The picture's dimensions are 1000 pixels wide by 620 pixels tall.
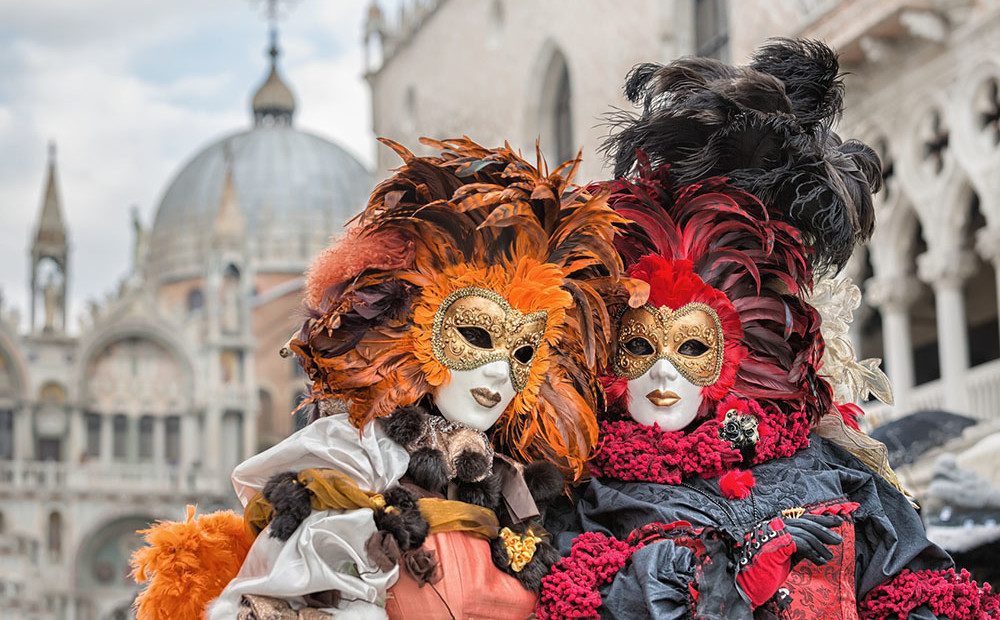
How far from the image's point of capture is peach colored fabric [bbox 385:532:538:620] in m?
2.71

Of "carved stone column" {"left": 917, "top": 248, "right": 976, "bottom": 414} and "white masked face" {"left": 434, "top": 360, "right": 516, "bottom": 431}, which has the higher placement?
"carved stone column" {"left": 917, "top": 248, "right": 976, "bottom": 414}

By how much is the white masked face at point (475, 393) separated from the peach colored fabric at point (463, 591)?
0.79 feet

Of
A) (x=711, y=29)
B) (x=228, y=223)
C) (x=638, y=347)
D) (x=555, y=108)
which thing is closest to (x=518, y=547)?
(x=638, y=347)

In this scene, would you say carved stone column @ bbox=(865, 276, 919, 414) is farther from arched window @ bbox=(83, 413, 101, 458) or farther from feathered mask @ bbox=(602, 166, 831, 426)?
arched window @ bbox=(83, 413, 101, 458)

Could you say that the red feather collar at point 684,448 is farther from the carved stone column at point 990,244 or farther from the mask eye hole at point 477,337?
the carved stone column at point 990,244

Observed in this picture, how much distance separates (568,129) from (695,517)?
13.3 m

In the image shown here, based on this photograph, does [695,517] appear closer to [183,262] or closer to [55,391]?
[55,391]

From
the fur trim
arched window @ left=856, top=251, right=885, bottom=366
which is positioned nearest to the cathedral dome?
arched window @ left=856, top=251, right=885, bottom=366

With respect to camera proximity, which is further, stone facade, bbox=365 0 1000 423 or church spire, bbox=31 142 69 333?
church spire, bbox=31 142 69 333

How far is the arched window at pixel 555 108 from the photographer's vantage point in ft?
52.6

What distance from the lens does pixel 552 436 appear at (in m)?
2.96

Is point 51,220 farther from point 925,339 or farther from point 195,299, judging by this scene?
point 925,339

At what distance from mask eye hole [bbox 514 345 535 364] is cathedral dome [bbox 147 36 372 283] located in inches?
1216

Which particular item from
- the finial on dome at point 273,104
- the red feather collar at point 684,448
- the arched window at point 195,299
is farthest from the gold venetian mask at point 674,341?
the finial on dome at point 273,104
